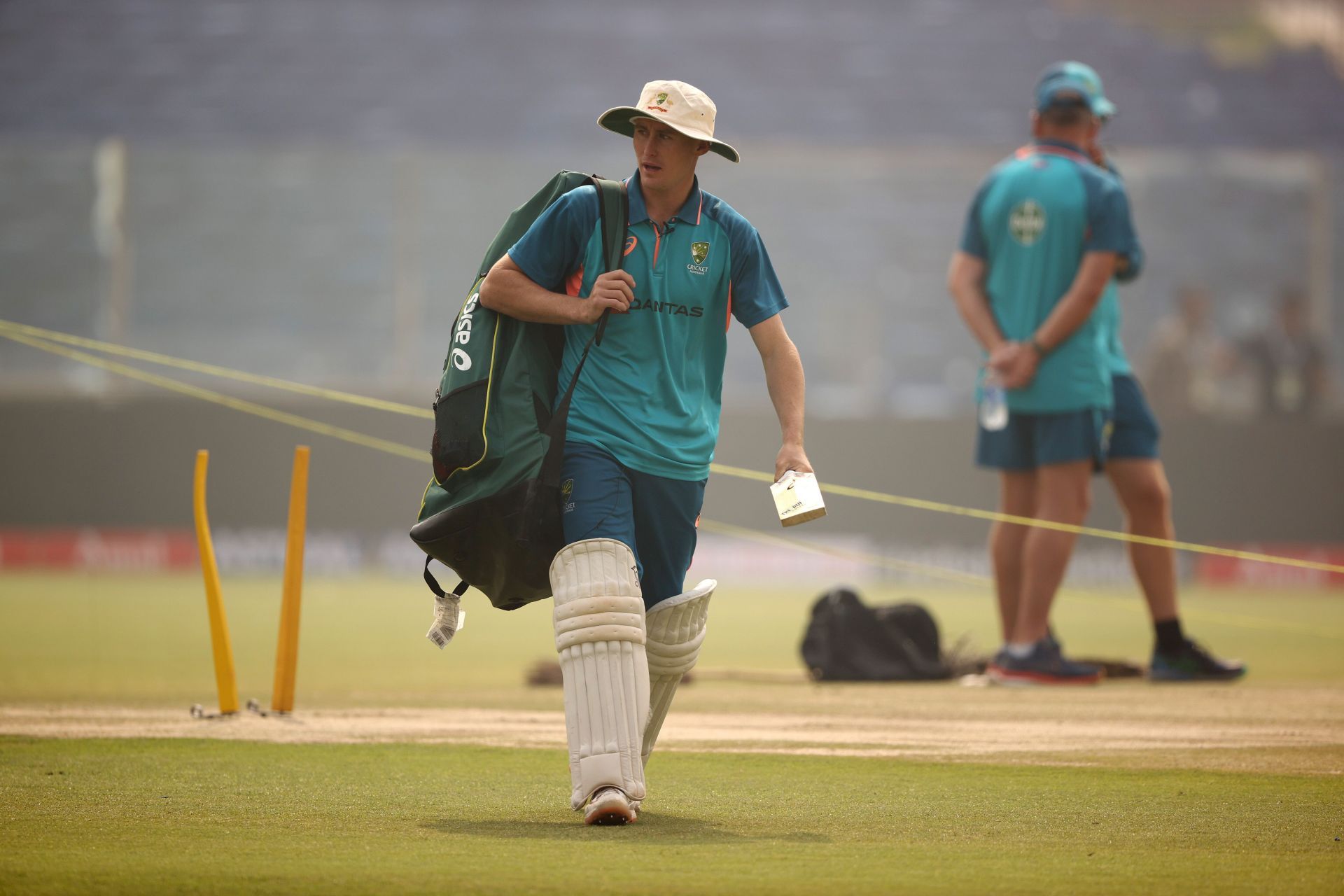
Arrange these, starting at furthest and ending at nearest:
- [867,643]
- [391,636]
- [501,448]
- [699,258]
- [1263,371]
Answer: [1263,371], [391,636], [867,643], [699,258], [501,448]

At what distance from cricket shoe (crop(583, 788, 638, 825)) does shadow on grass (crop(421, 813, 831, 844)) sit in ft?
0.09

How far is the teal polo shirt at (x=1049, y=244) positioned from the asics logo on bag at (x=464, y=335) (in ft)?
13.2

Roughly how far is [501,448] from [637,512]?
426 mm

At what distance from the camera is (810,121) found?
2334 cm

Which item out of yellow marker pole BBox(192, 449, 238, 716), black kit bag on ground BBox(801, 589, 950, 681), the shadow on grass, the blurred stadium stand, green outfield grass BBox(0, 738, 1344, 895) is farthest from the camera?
the blurred stadium stand

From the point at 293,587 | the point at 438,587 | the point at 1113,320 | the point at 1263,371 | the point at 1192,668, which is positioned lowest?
the point at 1192,668

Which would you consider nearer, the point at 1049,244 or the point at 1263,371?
the point at 1049,244

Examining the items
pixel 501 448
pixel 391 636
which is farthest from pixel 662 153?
pixel 391 636

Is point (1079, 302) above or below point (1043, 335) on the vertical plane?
above

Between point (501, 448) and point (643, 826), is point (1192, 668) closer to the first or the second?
point (643, 826)

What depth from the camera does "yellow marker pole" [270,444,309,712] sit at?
22.5 feet

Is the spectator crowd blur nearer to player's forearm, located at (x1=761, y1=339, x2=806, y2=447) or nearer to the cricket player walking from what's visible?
player's forearm, located at (x1=761, y1=339, x2=806, y2=447)

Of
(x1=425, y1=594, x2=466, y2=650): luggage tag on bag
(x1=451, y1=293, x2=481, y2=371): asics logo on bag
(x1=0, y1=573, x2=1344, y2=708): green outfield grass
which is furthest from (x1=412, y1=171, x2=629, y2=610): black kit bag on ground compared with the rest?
(x1=0, y1=573, x2=1344, y2=708): green outfield grass

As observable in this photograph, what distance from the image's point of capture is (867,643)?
353 inches
